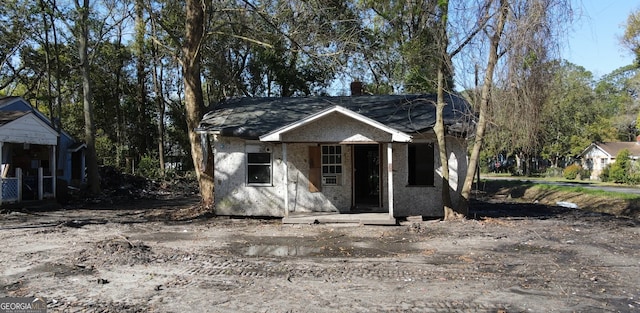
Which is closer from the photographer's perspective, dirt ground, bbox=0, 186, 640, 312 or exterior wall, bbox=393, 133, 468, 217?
dirt ground, bbox=0, 186, 640, 312

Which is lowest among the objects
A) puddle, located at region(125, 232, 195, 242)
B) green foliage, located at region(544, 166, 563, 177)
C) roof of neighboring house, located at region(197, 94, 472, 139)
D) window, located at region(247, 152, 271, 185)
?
puddle, located at region(125, 232, 195, 242)

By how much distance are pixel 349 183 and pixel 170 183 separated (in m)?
17.9

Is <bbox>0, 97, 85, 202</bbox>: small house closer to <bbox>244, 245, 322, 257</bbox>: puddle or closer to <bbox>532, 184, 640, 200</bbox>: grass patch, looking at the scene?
<bbox>244, 245, 322, 257</bbox>: puddle

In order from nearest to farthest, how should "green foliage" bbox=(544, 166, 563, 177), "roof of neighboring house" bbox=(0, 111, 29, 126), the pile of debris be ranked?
1. "roof of neighboring house" bbox=(0, 111, 29, 126)
2. the pile of debris
3. "green foliage" bbox=(544, 166, 563, 177)

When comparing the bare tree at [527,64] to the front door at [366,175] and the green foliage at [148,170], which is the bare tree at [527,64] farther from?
the green foliage at [148,170]

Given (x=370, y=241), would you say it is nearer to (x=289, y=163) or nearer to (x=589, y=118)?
(x=289, y=163)

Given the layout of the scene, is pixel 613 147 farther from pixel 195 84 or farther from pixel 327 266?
pixel 327 266

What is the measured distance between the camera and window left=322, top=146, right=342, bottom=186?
574 inches

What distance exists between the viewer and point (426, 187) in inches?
551

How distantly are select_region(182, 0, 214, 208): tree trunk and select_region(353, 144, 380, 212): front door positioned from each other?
5290 mm

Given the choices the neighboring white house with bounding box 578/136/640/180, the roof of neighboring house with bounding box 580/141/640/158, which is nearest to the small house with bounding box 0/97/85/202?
the neighboring white house with bounding box 578/136/640/180

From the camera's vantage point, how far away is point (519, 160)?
57.6 metres

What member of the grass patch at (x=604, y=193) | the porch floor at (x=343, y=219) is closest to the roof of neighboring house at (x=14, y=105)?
the porch floor at (x=343, y=219)

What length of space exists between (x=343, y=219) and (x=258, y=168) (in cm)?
349
